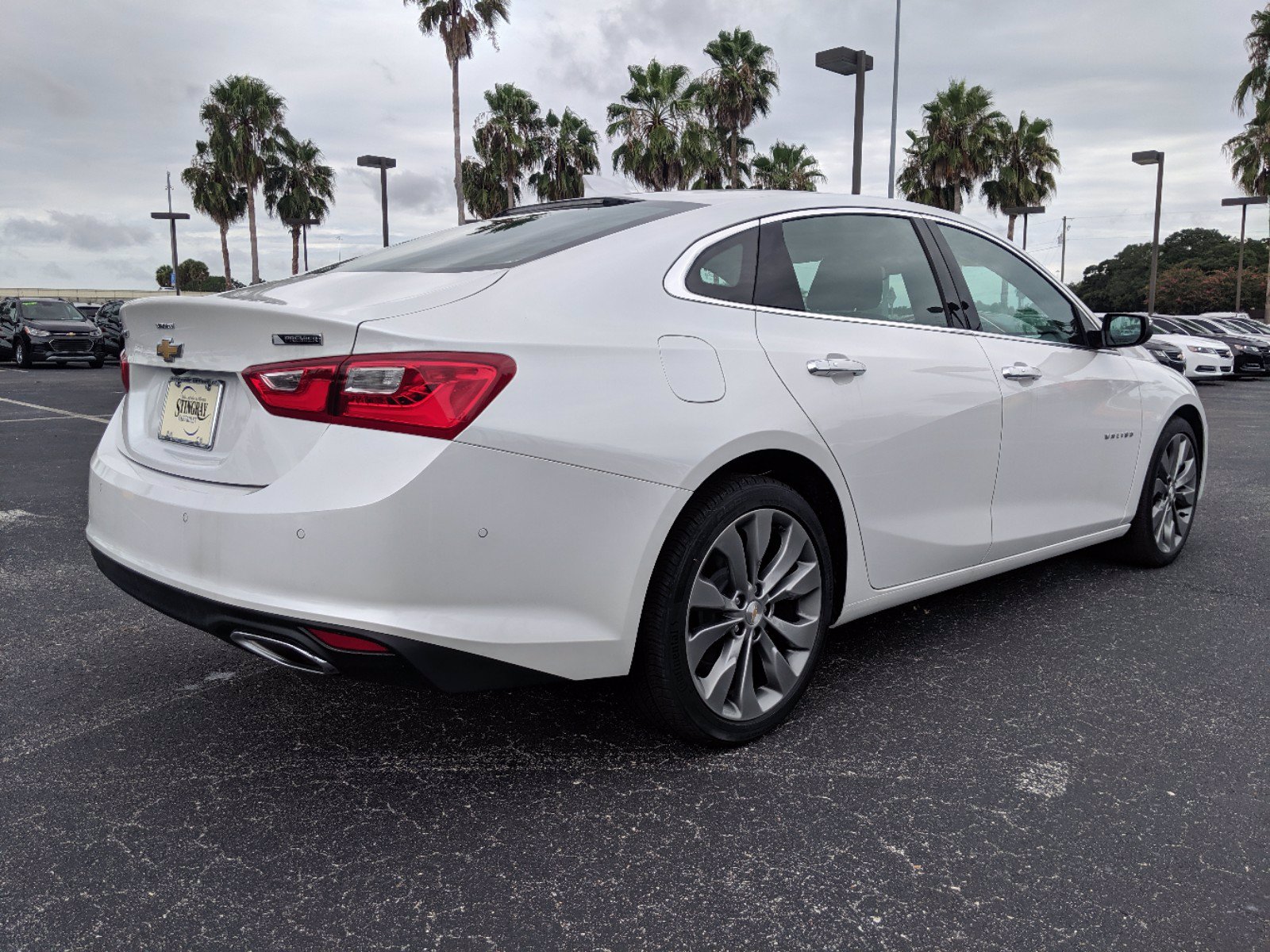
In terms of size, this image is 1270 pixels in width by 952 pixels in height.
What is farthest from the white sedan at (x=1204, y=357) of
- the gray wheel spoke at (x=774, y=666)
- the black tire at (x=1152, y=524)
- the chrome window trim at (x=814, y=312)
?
the gray wheel spoke at (x=774, y=666)

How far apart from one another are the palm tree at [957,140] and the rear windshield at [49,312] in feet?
98.7

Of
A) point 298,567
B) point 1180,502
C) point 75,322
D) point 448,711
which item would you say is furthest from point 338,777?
point 75,322

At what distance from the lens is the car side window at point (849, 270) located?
3.04 m

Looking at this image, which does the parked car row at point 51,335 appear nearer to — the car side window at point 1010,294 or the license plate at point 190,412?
the license plate at point 190,412

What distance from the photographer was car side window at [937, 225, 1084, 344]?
3.73 metres

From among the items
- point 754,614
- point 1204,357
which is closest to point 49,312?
point 1204,357

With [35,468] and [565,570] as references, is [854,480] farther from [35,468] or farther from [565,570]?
[35,468]

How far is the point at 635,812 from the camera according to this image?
8.25 ft

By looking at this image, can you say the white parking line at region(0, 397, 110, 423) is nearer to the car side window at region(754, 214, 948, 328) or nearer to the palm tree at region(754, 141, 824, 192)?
the car side window at region(754, 214, 948, 328)

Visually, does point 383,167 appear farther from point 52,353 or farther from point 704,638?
point 704,638

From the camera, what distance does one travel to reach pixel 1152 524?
4.70 metres

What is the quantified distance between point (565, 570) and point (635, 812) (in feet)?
2.07

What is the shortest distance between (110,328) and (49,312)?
1524 millimetres

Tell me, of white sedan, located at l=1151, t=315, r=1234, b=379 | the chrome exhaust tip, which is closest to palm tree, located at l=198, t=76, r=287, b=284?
white sedan, located at l=1151, t=315, r=1234, b=379
